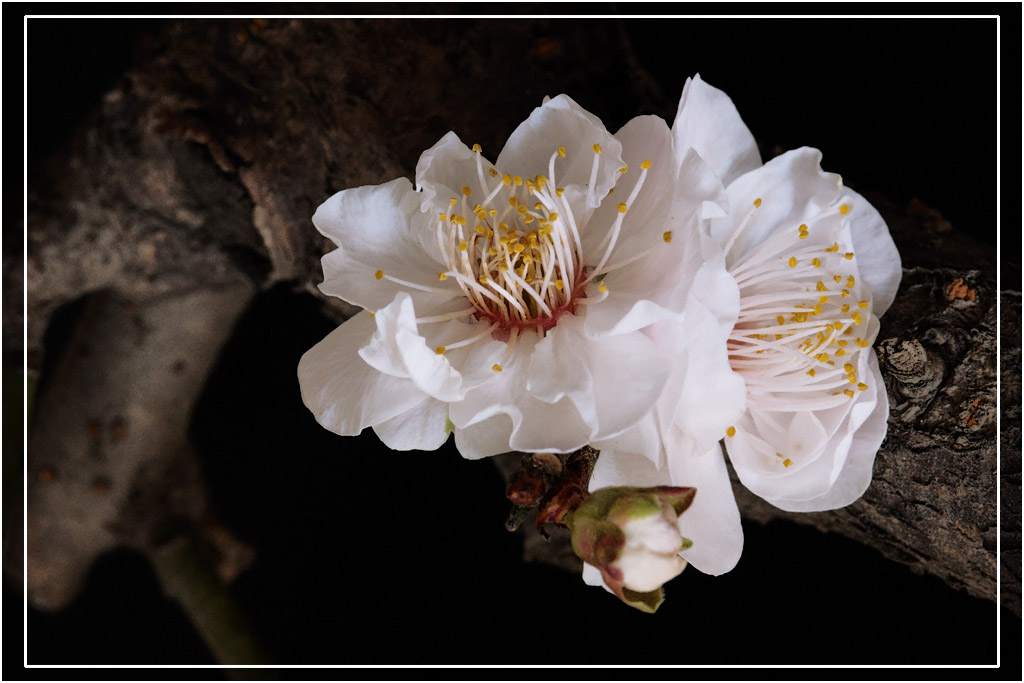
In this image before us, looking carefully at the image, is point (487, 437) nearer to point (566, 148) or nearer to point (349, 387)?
point (349, 387)

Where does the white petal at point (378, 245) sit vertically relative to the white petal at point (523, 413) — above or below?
above

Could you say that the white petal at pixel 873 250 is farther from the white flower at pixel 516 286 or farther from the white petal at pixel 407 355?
the white petal at pixel 407 355

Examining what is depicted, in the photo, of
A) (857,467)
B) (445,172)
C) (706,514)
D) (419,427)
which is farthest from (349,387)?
(857,467)

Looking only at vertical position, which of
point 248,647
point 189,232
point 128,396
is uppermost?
point 189,232

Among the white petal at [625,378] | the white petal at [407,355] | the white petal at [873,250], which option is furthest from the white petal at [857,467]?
the white petal at [407,355]
